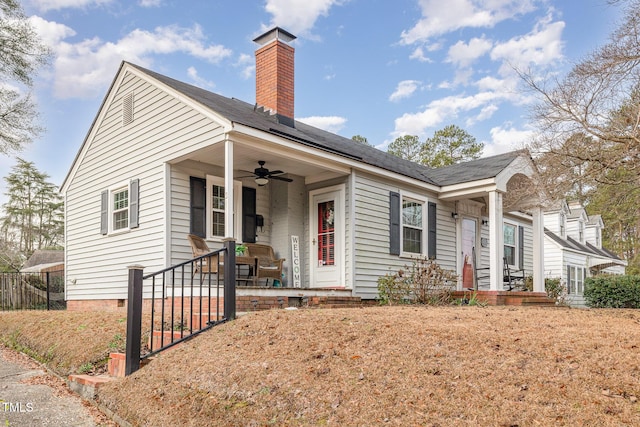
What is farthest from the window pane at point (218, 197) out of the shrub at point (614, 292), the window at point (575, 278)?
the window at point (575, 278)

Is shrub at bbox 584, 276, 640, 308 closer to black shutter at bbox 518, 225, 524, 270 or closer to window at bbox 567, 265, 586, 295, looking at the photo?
black shutter at bbox 518, 225, 524, 270

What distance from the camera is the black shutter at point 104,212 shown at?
11.0 meters

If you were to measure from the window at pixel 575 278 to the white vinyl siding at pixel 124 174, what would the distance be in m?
19.1

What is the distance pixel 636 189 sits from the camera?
30.6 feet

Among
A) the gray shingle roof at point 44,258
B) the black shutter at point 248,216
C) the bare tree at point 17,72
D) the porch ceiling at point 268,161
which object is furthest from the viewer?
the gray shingle roof at point 44,258

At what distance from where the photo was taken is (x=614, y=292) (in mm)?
15094

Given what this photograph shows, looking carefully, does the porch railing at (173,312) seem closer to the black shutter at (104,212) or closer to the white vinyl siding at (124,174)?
the white vinyl siding at (124,174)

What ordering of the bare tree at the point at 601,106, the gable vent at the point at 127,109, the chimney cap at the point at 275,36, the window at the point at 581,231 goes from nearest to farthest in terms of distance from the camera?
the bare tree at the point at 601,106, the gable vent at the point at 127,109, the chimney cap at the point at 275,36, the window at the point at 581,231

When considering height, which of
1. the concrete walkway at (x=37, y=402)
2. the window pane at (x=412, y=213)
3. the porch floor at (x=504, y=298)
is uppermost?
the window pane at (x=412, y=213)

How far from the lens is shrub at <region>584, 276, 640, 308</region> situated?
14.8m

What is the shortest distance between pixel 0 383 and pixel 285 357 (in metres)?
3.59

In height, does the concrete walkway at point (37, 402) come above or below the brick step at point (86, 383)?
below

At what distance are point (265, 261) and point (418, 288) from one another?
2.96m

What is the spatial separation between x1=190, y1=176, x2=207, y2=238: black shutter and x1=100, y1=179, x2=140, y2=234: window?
134 centimetres
